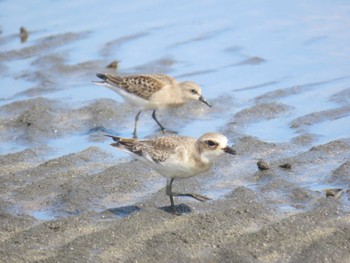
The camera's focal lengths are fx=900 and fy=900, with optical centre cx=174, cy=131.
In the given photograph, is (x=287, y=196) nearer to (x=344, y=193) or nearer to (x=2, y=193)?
(x=344, y=193)

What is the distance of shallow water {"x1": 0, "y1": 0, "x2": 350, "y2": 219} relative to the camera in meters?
13.9

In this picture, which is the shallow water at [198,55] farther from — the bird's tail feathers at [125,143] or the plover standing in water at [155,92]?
the bird's tail feathers at [125,143]

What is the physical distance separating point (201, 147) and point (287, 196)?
1.22 m

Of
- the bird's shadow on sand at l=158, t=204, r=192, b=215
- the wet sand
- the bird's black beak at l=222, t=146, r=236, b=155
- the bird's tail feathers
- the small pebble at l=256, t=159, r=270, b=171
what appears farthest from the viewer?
the small pebble at l=256, t=159, r=270, b=171

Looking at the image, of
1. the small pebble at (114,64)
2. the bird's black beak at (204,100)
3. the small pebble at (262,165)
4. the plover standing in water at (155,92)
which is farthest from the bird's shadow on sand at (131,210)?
the small pebble at (114,64)

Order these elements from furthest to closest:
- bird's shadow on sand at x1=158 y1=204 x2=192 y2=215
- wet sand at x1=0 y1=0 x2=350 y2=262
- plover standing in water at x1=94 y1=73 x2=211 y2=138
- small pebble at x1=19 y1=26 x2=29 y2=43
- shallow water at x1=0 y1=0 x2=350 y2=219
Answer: small pebble at x1=19 y1=26 x2=29 y2=43 < plover standing in water at x1=94 y1=73 x2=211 y2=138 < shallow water at x1=0 y1=0 x2=350 y2=219 < bird's shadow on sand at x1=158 y1=204 x2=192 y2=215 < wet sand at x1=0 y1=0 x2=350 y2=262

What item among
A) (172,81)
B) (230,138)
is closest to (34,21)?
(172,81)

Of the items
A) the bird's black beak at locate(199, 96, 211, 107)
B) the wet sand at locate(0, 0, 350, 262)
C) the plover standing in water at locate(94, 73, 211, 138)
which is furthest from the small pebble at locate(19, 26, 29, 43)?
the bird's black beak at locate(199, 96, 211, 107)

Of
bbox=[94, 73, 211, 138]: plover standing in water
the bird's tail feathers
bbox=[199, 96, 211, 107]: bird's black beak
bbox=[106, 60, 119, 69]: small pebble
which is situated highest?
the bird's tail feathers

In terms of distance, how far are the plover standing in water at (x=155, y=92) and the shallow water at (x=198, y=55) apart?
1.21 ft

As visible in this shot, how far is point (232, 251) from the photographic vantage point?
332 inches

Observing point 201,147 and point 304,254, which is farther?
point 201,147

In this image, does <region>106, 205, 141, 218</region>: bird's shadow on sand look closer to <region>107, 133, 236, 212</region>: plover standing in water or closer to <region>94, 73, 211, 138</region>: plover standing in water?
<region>107, 133, 236, 212</region>: plover standing in water

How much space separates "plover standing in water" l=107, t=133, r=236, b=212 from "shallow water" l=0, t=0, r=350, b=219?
110 inches
